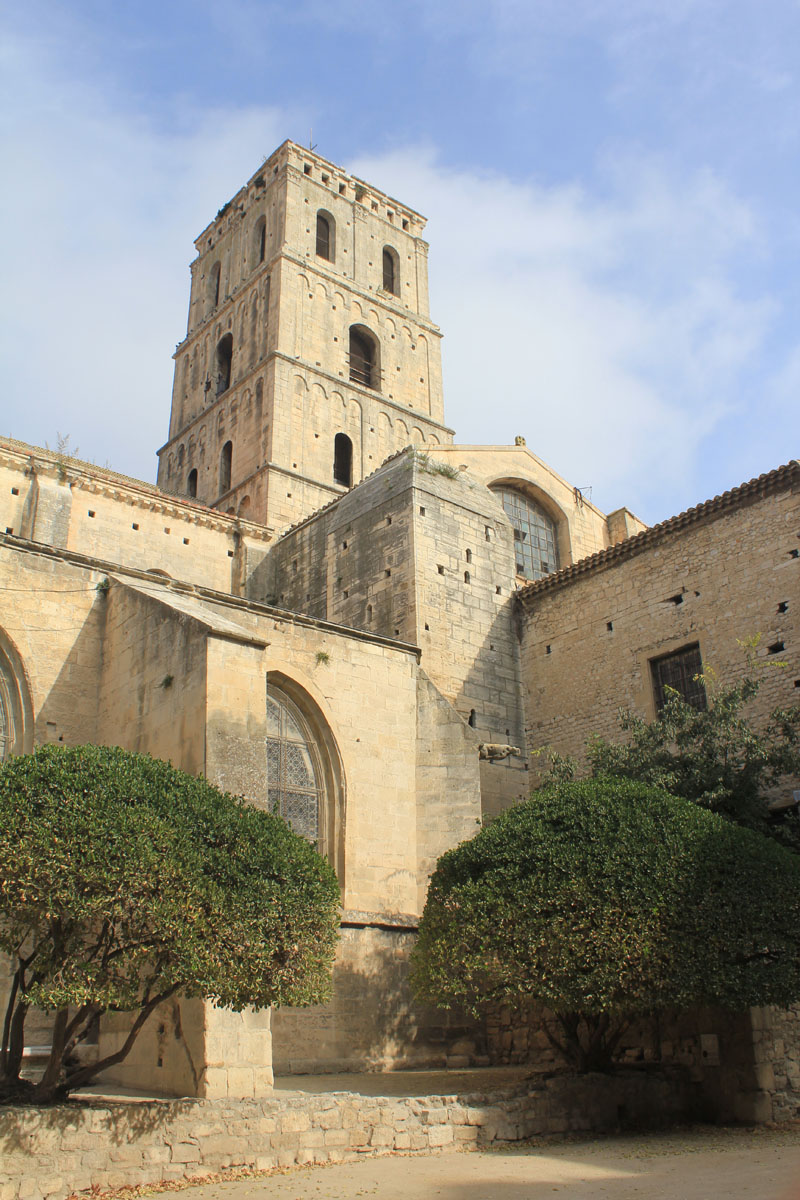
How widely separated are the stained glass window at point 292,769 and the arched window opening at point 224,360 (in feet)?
62.6

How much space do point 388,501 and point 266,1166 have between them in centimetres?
1283

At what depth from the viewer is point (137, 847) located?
7762mm

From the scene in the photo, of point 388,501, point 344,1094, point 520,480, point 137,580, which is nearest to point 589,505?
point 520,480

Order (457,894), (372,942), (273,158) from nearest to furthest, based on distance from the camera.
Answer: (457,894), (372,942), (273,158)

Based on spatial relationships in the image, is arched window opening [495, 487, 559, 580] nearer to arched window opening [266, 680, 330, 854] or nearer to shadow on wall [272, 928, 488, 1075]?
arched window opening [266, 680, 330, 854]

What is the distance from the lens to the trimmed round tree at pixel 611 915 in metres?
9.88

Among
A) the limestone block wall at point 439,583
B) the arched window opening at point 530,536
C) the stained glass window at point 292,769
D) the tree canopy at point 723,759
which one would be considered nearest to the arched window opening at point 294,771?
the stained glass window at point 292,769

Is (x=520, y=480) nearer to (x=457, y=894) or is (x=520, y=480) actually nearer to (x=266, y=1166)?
(x=457, y=894)

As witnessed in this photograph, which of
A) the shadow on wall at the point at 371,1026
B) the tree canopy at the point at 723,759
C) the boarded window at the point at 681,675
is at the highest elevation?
the boarded window at the point at 681,675

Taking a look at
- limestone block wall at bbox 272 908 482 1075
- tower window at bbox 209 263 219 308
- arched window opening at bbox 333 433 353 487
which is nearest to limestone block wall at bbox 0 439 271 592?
arched window opening at bbox 333 433 353 487

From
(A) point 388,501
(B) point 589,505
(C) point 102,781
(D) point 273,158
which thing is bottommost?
(C) point 102,781

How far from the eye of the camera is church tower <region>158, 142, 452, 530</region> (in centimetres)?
2708

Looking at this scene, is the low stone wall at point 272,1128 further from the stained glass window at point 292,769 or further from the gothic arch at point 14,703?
the gothic arch at point 14,703

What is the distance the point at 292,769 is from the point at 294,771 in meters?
0.04
